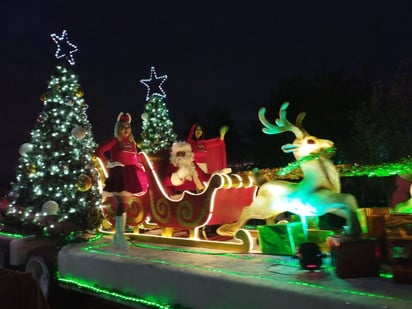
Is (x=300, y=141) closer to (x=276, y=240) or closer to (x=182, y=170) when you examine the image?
(x=276, y=240)

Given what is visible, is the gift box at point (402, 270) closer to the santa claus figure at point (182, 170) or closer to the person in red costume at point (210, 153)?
the santa claus figure at point (182, 170)

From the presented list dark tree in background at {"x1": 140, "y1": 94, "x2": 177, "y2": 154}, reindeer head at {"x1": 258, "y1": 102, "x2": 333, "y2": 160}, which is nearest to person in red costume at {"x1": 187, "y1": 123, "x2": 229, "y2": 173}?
reindeer head at {"x1": 258, "y1": 102, "x2": 333, "y2": 160}

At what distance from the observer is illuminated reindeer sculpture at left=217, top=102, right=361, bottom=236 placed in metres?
5.13

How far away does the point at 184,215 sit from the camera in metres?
6.71

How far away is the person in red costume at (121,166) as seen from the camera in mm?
6945

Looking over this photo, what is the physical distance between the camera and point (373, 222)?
4.75 m

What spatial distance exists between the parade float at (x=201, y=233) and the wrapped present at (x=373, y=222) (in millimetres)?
13

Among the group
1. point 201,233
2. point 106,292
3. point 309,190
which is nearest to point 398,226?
point 309,190

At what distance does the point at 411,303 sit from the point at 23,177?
7101 mm

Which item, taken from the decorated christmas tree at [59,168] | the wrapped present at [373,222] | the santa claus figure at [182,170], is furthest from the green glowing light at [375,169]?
the decorated christmas tree at [59,168]

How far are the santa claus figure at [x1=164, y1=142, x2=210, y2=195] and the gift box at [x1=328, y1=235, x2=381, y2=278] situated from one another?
3.41 meters

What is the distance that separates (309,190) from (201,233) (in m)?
2.10

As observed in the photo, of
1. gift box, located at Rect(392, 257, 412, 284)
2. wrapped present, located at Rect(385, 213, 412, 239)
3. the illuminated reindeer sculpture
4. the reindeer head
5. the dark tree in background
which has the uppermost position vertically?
the dark tree in background

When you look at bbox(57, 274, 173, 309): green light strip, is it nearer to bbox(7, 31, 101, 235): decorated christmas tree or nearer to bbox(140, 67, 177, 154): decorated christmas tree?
bbox(7, 31, 101, 235): decorated christmas tree
